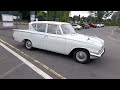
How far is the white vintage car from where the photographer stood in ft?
18.3

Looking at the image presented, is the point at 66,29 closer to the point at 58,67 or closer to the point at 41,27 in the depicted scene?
the point at 41,27

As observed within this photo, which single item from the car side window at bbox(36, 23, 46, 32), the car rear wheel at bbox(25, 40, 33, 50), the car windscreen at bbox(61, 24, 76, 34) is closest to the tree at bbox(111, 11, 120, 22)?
the car windscreen at bbox(61, 24, 76, 34)

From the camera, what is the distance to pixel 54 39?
6.18 metres

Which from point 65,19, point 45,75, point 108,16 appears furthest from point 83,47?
point 108,16

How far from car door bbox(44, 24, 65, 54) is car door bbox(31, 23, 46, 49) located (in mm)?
256

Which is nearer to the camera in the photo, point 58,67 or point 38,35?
point 58,67

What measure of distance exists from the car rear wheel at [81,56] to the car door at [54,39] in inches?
23.3

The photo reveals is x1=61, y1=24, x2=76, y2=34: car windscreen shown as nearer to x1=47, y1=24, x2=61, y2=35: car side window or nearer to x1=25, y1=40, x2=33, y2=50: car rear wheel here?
x1=47, y1=24, x2=61, y2=35: car side window

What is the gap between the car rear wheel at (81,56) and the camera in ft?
18.7

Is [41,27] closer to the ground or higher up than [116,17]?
closer to the ground

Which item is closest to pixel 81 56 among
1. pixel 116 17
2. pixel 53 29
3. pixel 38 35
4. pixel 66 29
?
pixel 66 29

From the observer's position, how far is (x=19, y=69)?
15.6 feet

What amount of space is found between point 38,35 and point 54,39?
39.3 inches
